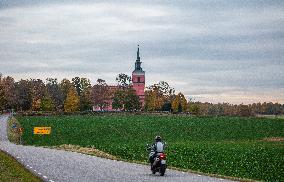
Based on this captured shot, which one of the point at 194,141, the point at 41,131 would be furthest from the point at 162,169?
the point at 194,141

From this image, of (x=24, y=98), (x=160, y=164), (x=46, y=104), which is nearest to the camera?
(x=160, y=164)

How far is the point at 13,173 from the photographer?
25.3m

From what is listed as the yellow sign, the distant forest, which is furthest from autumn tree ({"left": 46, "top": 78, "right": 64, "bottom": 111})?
the yellow sign

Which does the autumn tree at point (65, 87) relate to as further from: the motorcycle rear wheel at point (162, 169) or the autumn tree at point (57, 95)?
the motorcycle rear wheel at point (162, 169)

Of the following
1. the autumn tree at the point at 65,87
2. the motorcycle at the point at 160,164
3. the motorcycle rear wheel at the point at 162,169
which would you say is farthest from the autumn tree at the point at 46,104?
the motorcycle rear wheel at the point at 162,169

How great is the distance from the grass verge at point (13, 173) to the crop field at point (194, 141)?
9.42 m

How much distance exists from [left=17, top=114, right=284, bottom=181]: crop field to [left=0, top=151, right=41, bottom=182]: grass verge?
30.9ft

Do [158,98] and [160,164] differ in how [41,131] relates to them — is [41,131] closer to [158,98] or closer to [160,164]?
[160,164]

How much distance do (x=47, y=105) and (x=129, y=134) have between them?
69.5m

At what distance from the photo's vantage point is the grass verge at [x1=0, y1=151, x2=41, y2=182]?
22250mm

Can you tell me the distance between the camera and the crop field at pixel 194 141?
33156mm

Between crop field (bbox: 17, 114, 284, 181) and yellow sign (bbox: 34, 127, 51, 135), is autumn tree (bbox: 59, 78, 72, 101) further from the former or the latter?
yellow sign (bbox: 34, 127, 51, 135)

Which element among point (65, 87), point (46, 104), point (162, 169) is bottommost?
point (162, 169)

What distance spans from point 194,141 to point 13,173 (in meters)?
45.7
